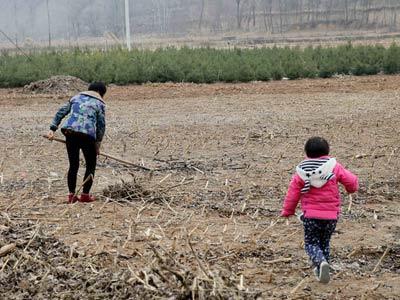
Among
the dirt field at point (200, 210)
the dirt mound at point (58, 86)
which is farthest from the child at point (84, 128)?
the dirt mound at point (58, 86)

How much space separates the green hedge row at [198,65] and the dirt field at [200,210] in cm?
671

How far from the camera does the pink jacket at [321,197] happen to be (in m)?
5.65

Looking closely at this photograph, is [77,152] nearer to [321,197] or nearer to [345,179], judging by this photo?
[321,197]

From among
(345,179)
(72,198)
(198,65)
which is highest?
(345,179)

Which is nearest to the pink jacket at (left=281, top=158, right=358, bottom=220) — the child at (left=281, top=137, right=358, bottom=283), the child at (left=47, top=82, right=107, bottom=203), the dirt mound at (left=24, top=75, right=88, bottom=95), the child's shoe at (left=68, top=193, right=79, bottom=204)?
the child at (left=281, top=137, right=358, bottom=283)

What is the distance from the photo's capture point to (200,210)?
7746 mm

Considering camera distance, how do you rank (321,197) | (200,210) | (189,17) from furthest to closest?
(189,17) < (200,210) < (321,197)

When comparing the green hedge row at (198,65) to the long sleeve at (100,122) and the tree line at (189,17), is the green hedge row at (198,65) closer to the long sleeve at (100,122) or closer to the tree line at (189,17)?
the long sleeve at (100,122)

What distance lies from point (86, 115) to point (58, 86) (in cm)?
1361

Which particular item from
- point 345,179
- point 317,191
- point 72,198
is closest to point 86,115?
point 72,198

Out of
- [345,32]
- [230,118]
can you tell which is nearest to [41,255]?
[230,118]

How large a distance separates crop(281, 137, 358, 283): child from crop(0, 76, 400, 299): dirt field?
1.06 feet

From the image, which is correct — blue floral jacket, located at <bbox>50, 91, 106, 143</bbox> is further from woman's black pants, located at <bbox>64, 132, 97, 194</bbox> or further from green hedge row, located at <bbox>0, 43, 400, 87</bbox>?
green hedge row, located at <bbox>0, 43, 400, 87</bbox>

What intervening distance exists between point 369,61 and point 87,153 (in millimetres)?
18869
